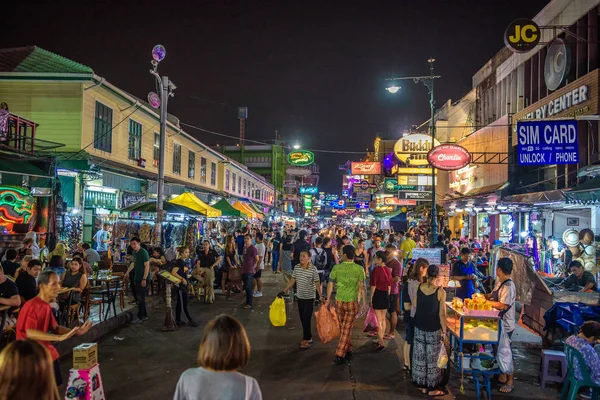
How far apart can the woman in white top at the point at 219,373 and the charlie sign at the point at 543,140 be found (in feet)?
42.1

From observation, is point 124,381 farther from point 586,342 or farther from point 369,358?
point 586,342

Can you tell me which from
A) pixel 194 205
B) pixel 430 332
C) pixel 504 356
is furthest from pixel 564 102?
pixel 194 205

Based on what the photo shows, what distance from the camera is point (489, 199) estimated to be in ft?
60.3

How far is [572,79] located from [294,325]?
544 inches

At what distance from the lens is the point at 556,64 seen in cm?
1766

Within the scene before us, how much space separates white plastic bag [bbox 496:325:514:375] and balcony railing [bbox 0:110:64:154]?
1258cm

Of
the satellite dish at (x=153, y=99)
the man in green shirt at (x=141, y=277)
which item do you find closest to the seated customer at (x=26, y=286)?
the man in green shirt at (x=141, y=277)

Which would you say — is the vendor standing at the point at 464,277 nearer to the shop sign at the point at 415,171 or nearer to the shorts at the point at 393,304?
the shorts at the point at 393,304

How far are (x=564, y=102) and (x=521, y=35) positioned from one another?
17.5ft

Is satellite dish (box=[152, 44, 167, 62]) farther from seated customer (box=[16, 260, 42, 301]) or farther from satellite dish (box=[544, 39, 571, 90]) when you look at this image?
satellite dish (box=[544, 39, 571, 90])

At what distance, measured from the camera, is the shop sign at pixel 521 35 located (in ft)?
41.1

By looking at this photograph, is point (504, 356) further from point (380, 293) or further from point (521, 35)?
point (521, 35)

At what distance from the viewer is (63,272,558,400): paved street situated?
6543 mm

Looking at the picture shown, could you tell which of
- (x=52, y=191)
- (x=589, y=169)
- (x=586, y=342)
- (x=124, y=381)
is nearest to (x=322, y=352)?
(x=124, y=381)
